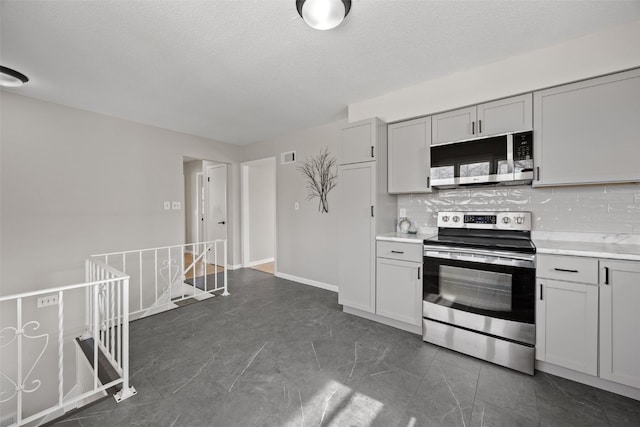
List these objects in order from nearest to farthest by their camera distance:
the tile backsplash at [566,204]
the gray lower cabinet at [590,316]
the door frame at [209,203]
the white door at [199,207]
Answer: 1. the gray lower cabinet at [590,316]
2. the tile backsplash at [566,204]
3. the door frame at [209,203]
4. the white door at [199,207]

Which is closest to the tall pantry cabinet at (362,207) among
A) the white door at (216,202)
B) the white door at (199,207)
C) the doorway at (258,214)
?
the doorway at (258,214)

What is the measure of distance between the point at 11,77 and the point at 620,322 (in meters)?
5.19

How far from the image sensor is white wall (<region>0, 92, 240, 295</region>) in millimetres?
2785

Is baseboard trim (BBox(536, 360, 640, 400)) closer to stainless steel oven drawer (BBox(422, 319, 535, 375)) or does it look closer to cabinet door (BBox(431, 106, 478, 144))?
stainless steel oven drawer (BBox(422, 319, 535, 375))

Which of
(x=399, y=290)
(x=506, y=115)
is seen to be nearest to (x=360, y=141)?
(x=506, y=115)

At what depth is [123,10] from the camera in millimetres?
1666

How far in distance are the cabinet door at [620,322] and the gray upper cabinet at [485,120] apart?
123cm

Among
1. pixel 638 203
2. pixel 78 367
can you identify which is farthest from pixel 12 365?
pixel 638 203

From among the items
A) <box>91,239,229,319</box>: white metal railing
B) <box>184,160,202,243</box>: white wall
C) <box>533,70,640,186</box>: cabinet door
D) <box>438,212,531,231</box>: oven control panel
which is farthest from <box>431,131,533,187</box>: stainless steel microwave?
<box>184,160,202,243</box>: white wall

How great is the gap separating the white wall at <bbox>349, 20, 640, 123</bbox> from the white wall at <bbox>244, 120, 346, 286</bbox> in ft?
3.95

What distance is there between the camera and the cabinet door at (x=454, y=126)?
245cm

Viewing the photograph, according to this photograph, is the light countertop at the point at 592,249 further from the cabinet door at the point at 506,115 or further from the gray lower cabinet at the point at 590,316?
the cabinet door at the point at 506,115

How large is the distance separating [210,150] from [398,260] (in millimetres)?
3860

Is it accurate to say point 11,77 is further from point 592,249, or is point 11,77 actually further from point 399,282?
point 592,249
